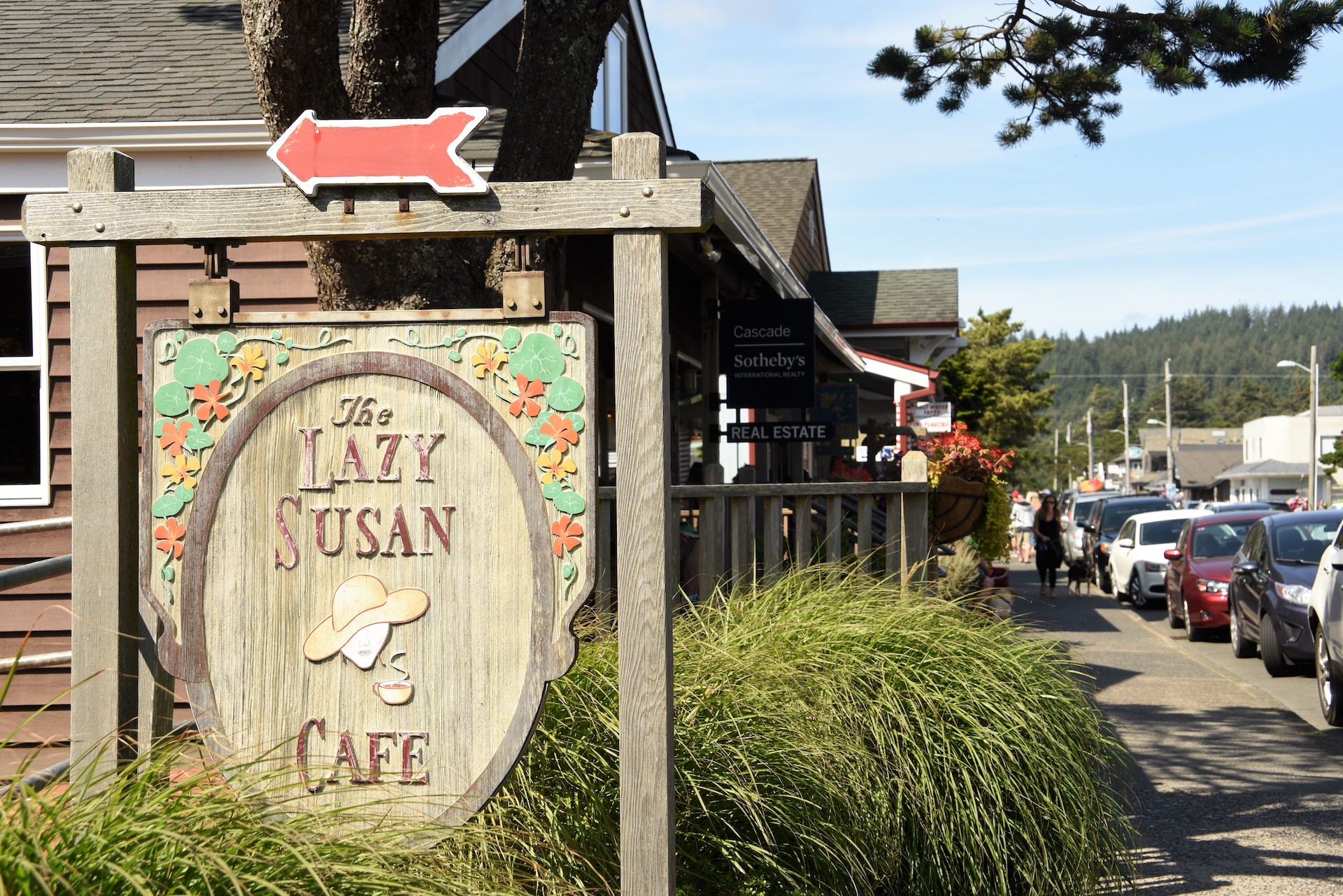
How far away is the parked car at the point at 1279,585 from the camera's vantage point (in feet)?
37.7

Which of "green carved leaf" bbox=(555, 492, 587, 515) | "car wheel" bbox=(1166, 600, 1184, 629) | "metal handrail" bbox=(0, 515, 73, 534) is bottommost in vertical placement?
"car wheel" bbox=(1166, 600, 1184, 629)

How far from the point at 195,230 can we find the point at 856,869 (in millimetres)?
2532

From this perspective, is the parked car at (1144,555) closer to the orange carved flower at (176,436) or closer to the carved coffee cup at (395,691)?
the carved coffee cup at (395,691)

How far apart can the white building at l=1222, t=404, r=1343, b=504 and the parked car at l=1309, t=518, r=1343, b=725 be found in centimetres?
7547

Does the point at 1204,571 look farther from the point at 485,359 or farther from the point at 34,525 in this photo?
the point at 485,359

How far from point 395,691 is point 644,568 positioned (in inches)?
26.9

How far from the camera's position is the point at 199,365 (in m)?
Answer: 3.24

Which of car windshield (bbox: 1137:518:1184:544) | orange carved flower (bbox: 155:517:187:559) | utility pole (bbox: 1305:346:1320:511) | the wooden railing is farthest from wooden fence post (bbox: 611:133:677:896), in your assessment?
utility pole (bbox: 1305:346:1320:511)

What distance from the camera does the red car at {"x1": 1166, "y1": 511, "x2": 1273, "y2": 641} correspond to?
15.4m

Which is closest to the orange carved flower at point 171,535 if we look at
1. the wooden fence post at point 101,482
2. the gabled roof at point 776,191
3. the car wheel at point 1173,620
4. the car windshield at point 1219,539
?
the wooden fence post at point 101,482

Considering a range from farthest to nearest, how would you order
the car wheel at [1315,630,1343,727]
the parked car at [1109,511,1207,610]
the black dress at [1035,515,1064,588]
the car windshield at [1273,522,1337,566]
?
the black dress at [1035,515,1064,588], the parked car at [1109,511,1207,610], the car windshield at [1273,522,1337,566], the car wheel at [1315,630,1343,727]

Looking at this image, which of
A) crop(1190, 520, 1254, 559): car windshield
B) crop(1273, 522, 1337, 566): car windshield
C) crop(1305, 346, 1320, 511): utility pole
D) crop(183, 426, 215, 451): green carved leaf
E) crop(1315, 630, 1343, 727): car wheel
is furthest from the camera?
crop(1305, 346, 1320, 511): utility pole

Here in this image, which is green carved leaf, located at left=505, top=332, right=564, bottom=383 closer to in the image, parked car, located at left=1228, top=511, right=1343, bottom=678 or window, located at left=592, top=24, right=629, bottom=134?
parked car, located at left=1228, top=511, right=1343, bottom=678

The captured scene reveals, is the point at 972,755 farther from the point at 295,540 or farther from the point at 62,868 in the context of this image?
the point at 62,868
